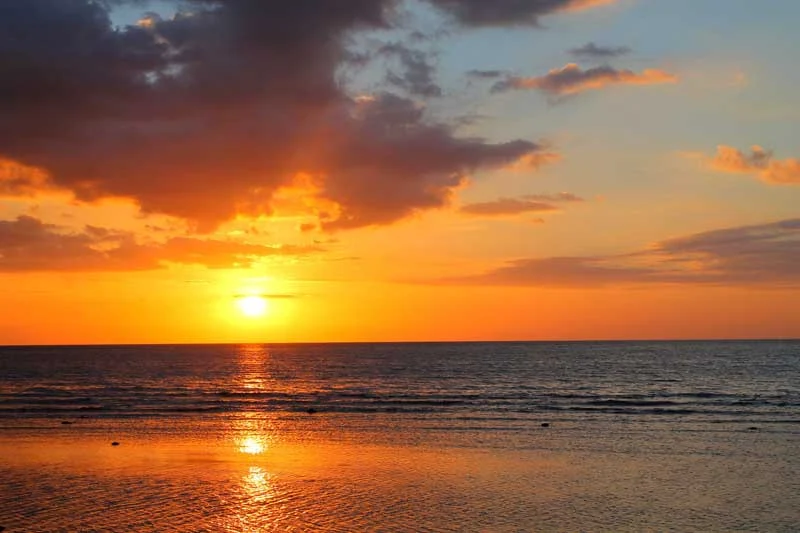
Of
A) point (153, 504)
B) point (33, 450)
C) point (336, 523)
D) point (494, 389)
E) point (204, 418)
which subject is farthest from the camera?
point (494, 389)

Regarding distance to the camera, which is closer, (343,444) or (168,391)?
(343,444)

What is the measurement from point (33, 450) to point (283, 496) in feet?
51.0

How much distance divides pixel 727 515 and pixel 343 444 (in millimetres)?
17408

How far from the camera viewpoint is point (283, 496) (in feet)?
74.0

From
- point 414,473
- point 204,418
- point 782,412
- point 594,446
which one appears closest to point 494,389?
point 782,412

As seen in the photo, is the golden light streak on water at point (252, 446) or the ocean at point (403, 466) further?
the golden light streak on water at point (252, 446)

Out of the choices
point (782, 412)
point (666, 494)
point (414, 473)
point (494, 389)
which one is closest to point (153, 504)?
point (414, 473)

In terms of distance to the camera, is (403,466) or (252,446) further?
(252,446)

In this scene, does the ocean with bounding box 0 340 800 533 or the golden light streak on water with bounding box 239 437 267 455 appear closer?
the ocean with bounding box 0 340 800 533

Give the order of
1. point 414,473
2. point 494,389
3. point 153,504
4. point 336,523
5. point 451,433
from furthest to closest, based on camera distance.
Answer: point 494,389, point 451,433, point 414,473, point 153,504, point 336,523

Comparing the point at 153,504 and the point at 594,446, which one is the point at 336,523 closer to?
the point at 153,504

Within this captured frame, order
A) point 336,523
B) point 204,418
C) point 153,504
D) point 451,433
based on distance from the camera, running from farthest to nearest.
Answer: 1. point 204,418
2. point 451,433
3. point 153,504
4. point 336,523

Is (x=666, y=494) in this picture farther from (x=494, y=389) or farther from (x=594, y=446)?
(x=494, y=389)

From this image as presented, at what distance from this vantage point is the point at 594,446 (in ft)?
107
